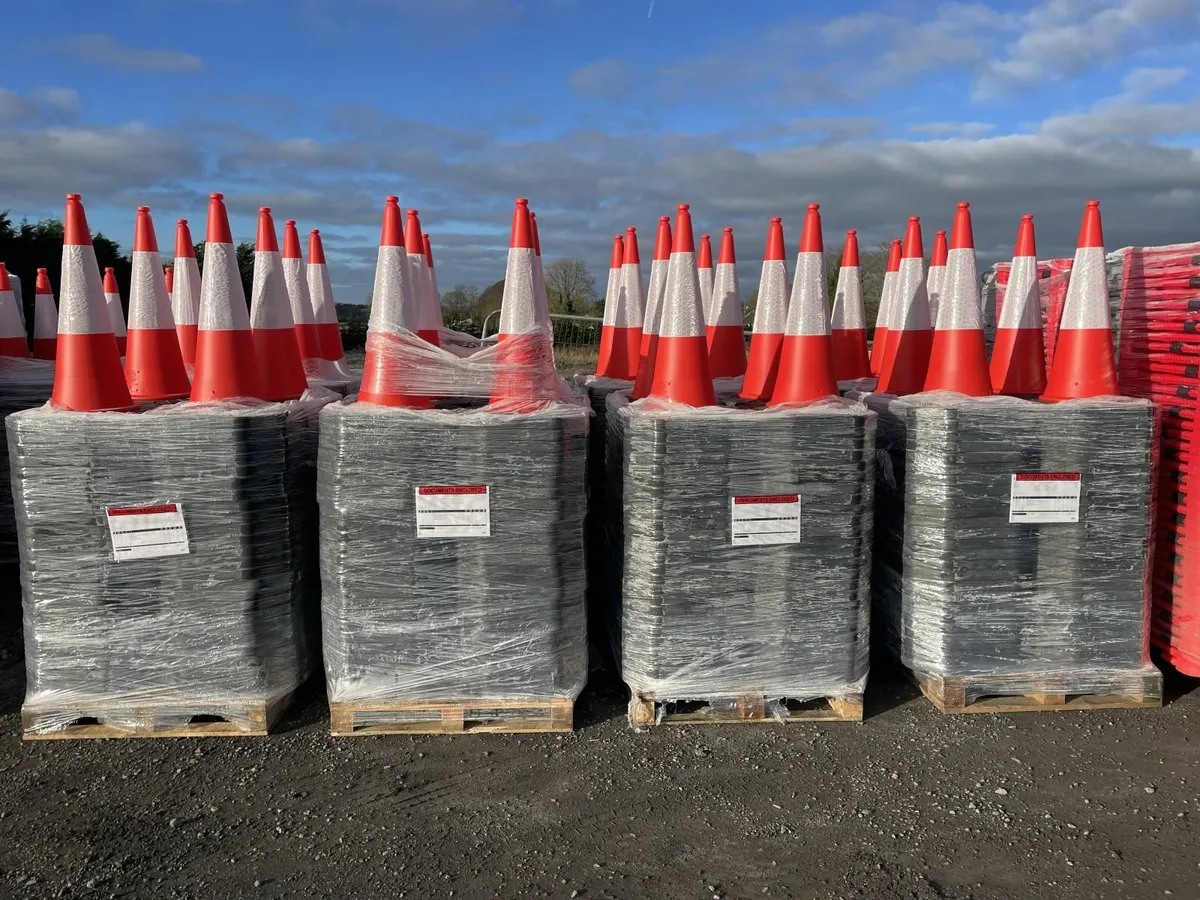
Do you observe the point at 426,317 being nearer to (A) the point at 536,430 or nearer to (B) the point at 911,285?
(A) the point at 536,430

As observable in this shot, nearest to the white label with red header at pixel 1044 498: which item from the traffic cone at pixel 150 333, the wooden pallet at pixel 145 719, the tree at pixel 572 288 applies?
the wooden pallet at pixel 145 719

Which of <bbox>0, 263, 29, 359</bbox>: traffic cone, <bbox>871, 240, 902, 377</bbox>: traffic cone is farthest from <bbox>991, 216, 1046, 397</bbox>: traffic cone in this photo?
<bbox>0, 263, 29, 359</bbox>: traffic cone

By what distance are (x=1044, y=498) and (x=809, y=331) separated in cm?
134

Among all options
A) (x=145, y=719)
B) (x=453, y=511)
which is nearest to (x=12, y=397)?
(x=145, y=719)

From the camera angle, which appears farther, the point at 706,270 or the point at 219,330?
the point at 706,270

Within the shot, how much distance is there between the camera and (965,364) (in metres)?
4.45

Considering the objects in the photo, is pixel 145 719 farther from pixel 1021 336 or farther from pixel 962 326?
pixel 1021 336

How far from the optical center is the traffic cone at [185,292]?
14.6 feet

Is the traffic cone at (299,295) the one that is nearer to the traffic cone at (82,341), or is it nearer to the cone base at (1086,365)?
the traffic cone at (82,341)

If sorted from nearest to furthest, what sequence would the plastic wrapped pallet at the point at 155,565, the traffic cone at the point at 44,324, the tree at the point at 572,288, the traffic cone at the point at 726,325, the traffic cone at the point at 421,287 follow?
the plastic wrapped pallet at the point at 155,565, the traffic cone at the point at 421,287, the traffic cone at the point at 726,325, the traffic cone at the point at 44,324, the tree at the point at 572,288

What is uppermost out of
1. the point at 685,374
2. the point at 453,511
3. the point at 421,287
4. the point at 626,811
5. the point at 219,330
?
the point at 421,287

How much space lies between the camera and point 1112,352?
4324 mm

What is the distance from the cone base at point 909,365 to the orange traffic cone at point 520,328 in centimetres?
235

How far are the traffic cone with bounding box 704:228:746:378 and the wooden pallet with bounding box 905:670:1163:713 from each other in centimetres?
229
